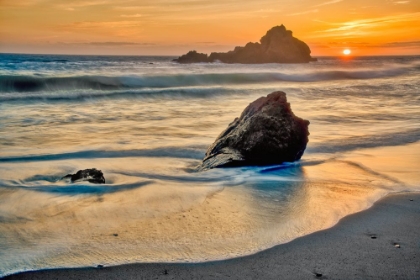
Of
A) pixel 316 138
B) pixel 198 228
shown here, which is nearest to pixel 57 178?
pixel 198 228

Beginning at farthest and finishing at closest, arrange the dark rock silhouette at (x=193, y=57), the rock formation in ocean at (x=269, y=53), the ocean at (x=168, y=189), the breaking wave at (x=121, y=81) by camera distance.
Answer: the rock formation in ocean at (x=269, y=53) < the dark rock silhouette at (x=193, y=57) < the breaking wave at (x=121, y=81) < the ocean at (x=168, y=189)

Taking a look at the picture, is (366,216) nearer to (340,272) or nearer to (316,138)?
(340,272)

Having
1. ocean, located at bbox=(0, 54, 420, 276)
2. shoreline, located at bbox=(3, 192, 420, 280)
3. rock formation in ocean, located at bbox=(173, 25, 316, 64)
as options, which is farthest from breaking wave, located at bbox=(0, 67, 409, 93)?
rock formation in ocean, located at bbox=(173, 25, 316, 64)

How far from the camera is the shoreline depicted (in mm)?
2201

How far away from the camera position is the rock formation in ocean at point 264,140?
4.75m

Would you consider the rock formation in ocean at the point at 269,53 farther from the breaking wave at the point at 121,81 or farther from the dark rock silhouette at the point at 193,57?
the breaking wave at the point at 121,81

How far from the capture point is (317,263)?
2.35m

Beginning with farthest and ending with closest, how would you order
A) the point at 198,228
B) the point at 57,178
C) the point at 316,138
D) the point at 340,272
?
the point at 316,138 → the point at 57,178 → the point at 198,228 → the point at 340,272

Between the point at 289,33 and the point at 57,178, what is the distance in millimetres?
79247

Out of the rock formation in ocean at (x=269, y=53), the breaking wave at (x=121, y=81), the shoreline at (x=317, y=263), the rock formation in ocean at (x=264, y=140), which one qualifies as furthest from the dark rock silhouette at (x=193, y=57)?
the shoreline at (x=317, y=263)

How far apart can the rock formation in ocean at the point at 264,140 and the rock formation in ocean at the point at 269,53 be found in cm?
6329

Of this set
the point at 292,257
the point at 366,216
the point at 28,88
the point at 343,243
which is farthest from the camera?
the point at 28,88

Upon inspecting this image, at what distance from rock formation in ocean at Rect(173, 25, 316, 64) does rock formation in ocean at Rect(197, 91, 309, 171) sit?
2492 inches

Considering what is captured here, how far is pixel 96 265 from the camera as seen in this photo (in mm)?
2299
